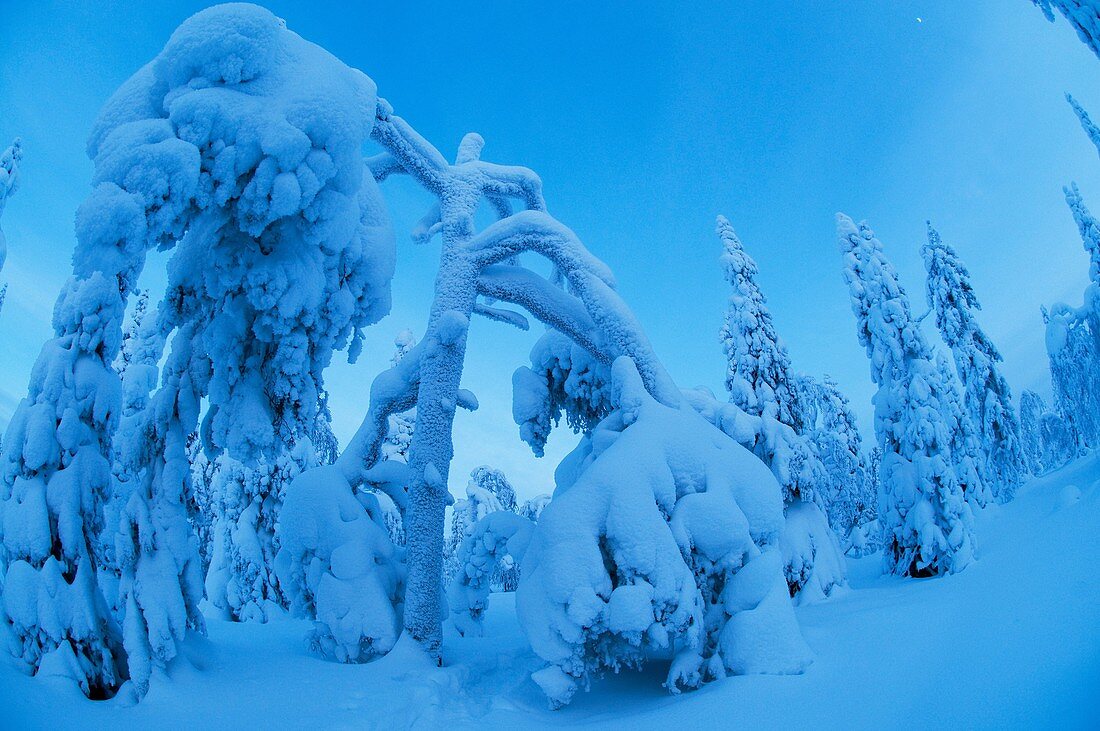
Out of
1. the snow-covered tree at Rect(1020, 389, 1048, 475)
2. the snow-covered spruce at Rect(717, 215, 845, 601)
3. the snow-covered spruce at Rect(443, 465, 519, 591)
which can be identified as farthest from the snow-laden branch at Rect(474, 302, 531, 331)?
the snow-covered tree at Rect(1020, 389, 1048, 475)

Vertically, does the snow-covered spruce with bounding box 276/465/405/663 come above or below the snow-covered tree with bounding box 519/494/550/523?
below

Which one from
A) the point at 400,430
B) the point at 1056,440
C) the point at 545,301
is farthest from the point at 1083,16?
the point at 1056,440

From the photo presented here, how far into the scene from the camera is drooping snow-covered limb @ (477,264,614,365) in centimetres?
752

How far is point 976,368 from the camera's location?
19.3m

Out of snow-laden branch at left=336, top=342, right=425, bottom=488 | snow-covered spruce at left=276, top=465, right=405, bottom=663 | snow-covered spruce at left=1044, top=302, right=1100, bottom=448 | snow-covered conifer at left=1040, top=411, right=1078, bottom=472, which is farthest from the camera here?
snow-covered conifer at left=1040, top=411, right=1078, bottom=472

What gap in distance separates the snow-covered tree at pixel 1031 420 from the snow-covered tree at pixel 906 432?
75.9 feet

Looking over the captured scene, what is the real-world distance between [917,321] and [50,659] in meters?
16.6

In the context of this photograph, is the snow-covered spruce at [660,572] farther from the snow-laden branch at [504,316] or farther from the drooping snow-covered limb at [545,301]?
the snow-laden branch at [504,316]

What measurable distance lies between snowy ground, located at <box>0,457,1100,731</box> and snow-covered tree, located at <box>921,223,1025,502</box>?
52.2 ft

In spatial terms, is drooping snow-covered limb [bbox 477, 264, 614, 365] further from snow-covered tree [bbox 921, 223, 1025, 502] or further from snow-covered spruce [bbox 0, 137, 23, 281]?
snow-covered tree [bbox 921, 223, 1025, 502]

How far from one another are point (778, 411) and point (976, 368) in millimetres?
11726

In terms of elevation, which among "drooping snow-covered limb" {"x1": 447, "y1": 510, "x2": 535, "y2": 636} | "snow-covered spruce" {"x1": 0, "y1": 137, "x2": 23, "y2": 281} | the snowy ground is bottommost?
the snowy ground

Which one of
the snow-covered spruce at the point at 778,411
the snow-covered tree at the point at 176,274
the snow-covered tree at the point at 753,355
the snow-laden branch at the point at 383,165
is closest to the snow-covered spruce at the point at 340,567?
the snow-covered tree at the point at 176,274

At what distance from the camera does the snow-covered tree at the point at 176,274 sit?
439cm
